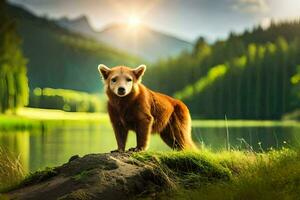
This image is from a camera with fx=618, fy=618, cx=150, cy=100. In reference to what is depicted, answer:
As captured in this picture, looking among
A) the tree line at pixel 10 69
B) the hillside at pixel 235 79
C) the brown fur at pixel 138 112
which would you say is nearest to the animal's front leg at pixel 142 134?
the brown fur at pixel 138 112

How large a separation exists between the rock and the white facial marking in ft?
2.79

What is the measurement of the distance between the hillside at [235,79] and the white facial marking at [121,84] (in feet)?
202

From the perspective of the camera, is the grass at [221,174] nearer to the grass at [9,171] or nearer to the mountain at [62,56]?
the grass at [9,171]

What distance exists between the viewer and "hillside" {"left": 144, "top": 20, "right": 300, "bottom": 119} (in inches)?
2931

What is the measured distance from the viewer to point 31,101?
7206cm

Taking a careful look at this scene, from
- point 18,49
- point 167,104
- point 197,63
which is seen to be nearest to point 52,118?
point 18,49

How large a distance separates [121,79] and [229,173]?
1858 millimetres

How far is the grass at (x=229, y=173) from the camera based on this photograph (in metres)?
6.22

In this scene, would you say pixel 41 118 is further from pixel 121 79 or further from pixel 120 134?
pixel 121 79

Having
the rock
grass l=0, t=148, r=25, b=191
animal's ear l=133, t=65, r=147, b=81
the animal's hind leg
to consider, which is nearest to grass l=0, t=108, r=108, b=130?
grass l=0, t=148, r=25, b=191

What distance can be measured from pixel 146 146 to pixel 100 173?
1.29m

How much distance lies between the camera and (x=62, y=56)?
173 meters

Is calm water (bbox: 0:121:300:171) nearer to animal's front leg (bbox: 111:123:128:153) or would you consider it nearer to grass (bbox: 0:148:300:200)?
grass (bbox: 0:148:300:200)

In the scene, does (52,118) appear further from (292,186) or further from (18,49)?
(292,186)
